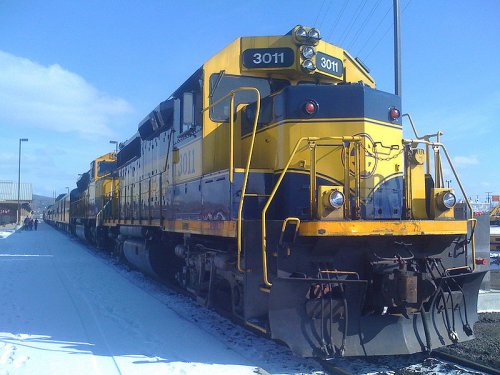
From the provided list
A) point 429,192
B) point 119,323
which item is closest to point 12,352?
point 119,323

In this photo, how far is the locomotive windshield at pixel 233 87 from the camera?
632 cm

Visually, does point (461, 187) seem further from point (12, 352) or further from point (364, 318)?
point (12, 352)

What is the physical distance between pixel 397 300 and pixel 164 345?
2.66m

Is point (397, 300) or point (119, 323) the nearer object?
point (397, 300)

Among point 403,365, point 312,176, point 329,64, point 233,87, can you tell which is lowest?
point 403,365

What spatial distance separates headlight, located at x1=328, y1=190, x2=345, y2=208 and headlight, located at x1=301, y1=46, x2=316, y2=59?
2.14 metres

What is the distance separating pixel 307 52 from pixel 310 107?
0.97m

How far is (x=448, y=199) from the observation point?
17.6ft

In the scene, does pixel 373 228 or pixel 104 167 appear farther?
pixel 104 167

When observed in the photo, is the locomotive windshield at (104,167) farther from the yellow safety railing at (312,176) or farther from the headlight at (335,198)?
the headlight at (335,198)

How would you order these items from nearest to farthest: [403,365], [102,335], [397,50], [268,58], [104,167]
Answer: [403,365]
[102,335]
[268,58]
[397,50]
[104,167]

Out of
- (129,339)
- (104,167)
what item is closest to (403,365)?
(129,339)

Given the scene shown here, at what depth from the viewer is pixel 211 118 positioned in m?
6.30

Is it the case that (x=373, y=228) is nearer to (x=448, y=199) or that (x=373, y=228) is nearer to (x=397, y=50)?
(x=448, y=199)
